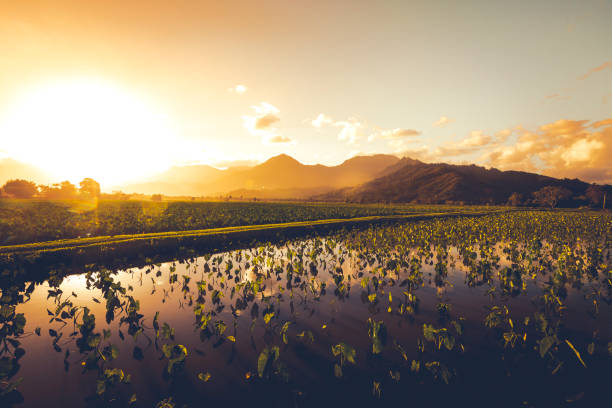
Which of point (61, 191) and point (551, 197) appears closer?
point (551, 197)

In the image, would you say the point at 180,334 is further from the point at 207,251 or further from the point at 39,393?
the point at 207,251

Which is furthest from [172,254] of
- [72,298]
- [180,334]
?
[180,334]

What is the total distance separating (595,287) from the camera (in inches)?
466

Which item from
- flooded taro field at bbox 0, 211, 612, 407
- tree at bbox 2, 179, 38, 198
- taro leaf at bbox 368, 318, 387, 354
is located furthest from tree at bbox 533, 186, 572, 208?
tree at bbox 2, 179, 38, 198

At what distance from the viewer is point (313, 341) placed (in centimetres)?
751

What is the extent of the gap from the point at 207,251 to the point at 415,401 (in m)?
17.5

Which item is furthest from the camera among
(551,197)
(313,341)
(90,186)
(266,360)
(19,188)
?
(90,186)

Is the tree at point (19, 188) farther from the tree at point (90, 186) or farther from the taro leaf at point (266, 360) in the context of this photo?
the taro leaf at point (266, 360)

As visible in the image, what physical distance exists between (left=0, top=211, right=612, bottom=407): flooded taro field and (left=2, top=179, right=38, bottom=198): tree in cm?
15426

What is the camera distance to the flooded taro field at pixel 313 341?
5484 mm

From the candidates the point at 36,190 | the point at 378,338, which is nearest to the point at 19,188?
the point at 36,190

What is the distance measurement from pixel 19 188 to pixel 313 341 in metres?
170

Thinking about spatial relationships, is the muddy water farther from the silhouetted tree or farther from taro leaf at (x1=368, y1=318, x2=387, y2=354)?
the silhouetted tree

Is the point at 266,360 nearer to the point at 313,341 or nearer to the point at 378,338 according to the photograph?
the point at 378,338
